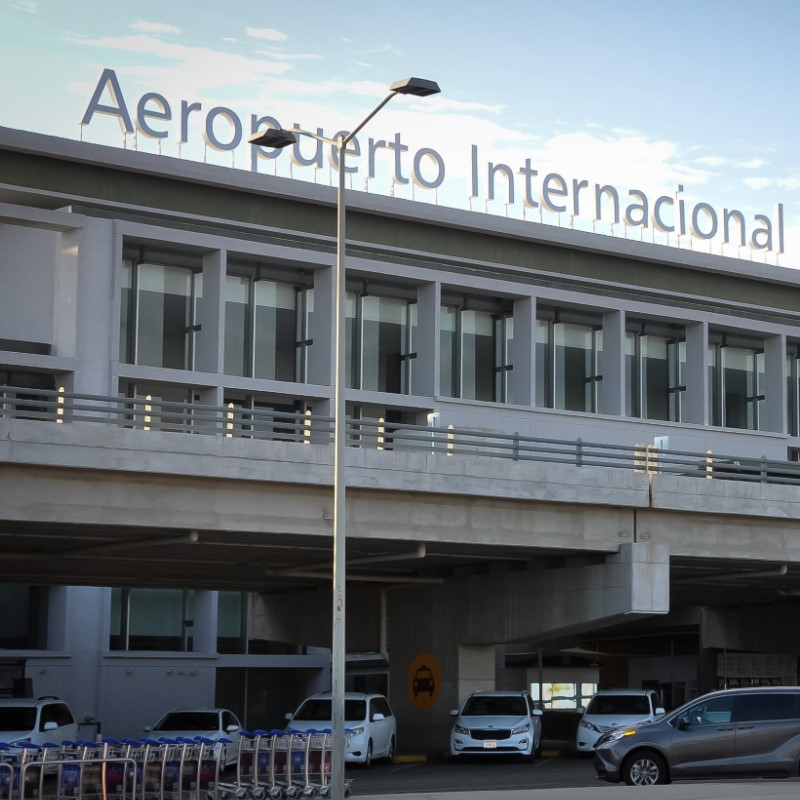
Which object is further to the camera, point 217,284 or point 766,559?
point 217,284

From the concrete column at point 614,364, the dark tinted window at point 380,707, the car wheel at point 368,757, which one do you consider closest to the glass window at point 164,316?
the concrete column at point 614,364

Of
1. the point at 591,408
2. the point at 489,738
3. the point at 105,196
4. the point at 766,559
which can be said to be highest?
the point at 105,196

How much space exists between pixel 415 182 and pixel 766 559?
2008 centimetres

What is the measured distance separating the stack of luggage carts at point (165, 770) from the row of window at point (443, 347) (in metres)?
27.2

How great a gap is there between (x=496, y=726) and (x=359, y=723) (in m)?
3.49

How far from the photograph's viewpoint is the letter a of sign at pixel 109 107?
153ft

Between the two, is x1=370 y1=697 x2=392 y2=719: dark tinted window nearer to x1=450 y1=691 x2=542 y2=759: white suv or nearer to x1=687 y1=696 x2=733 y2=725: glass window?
x1=450 y1=691 x2=542 y2=759: white suv

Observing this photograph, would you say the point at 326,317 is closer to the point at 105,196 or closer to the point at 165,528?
the point at 105,196

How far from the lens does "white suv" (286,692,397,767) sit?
3438 cm

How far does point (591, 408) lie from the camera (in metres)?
57.8

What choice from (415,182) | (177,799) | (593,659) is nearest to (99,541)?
(177,799)

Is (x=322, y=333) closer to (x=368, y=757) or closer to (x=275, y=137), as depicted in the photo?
(x=368, y=757)

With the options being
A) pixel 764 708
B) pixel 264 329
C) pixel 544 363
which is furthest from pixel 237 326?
pixel 764 708

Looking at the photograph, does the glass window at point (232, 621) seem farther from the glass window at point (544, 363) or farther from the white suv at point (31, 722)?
the white suv at point (31, 722)
